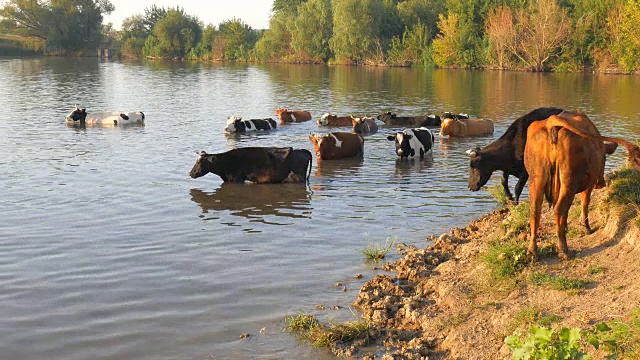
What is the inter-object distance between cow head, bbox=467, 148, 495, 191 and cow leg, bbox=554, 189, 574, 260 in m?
4.62

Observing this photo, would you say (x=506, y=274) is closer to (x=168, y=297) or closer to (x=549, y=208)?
(x=549, y=208)

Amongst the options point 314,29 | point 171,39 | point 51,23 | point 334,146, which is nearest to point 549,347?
point 334,146

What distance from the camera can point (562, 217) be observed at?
21.1 ft

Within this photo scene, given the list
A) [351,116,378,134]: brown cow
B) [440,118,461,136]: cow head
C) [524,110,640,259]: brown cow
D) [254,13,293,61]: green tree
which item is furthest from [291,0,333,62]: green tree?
[524,110,640,259]: brown cow

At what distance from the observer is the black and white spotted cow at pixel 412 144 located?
1662 centimetres

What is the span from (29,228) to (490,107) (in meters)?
23.1

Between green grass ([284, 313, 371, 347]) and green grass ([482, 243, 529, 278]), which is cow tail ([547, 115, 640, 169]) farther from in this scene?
green grass ([284, 313, 371, 347])

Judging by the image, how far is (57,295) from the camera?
7457 millimetres

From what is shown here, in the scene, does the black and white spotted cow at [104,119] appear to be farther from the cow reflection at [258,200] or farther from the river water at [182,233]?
the cow reflection at [258,200]

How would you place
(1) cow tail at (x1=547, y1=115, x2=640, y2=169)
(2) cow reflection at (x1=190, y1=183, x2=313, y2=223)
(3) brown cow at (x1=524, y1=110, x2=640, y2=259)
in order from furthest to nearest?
1. (2) cow reflection at (x1=190, y1=183, x2=313, y2=223)
2. (3) brown cow at (x1=524, y1=110, x2=640, y2=259)
3. (1) cow tail at (x1=547, y1=115, x2=640, y2=169)

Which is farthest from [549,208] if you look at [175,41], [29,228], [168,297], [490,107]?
[175,41]

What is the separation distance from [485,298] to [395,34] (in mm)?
73925

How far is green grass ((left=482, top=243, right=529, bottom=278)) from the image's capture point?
646cm

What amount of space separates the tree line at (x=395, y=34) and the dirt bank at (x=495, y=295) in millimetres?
52991
